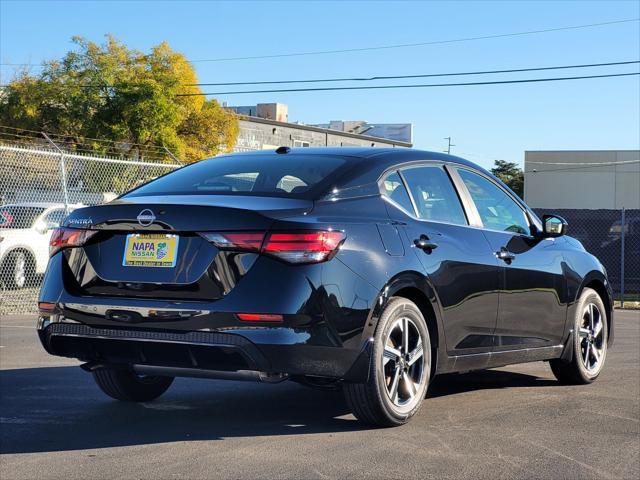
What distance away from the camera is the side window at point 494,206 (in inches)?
264

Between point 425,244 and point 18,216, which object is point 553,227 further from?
point 18,216

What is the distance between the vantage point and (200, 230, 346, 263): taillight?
500 centimetres

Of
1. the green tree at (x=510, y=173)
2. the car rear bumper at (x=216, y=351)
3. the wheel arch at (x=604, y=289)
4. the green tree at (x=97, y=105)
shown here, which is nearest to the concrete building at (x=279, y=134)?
the green tree at (x=97, y=105)

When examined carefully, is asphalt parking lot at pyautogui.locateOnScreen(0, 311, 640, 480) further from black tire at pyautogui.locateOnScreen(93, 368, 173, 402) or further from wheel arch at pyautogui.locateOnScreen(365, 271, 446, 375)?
wheel arch at pyautogui.locateOnScreen(365, 271, 446, 375)

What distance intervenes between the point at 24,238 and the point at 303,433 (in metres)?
11.5

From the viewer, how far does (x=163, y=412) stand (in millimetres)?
6156

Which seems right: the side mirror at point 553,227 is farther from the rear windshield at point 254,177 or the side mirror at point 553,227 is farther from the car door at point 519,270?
the rear windshield at point 254,177

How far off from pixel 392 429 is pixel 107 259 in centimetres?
187

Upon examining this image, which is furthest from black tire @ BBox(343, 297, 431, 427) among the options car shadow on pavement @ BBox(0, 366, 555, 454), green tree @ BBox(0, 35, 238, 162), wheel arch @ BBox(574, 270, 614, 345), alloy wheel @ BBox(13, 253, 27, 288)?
green tree @ BBox(0, 35, 238, 162)

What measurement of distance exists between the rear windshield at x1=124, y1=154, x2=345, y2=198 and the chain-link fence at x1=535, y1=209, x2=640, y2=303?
14.8 metres

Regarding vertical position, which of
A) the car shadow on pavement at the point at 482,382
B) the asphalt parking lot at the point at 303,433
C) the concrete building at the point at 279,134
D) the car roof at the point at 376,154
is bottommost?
the car shadow on pavement at the point at 482,382

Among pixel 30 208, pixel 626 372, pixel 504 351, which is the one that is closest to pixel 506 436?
pixel 504 351

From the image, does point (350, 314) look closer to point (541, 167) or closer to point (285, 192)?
point (285, 192)

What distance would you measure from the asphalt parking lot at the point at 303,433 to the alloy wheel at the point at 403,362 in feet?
0.69
